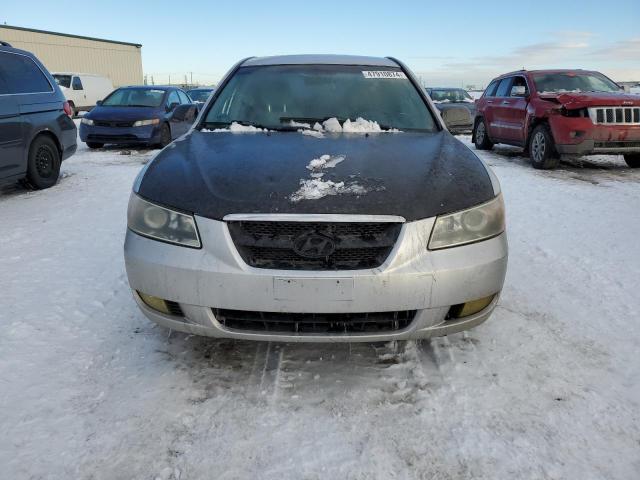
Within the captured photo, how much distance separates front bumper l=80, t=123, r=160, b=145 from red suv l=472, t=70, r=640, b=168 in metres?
7.18

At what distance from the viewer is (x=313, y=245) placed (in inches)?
80.1

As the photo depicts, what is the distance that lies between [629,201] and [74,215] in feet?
20.8

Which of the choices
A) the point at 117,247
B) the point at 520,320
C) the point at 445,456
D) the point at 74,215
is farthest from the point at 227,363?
the point at 74,215

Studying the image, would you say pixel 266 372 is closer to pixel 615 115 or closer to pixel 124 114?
pixel 615 115

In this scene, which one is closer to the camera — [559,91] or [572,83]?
[559,91]

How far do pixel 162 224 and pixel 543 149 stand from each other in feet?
25.2

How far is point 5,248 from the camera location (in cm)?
430

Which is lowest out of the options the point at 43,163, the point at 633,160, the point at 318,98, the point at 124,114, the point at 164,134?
the point at 633,160

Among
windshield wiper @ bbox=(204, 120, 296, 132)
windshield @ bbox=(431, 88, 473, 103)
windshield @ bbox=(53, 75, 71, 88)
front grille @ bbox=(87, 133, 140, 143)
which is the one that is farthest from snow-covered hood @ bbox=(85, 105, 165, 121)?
windshield @ bbox=(53, 75, 71, 88)

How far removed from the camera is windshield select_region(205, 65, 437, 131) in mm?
3355

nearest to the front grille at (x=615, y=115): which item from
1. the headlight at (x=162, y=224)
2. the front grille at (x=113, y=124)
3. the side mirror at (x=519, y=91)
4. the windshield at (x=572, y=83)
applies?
the windshield at (x=572, y=83)

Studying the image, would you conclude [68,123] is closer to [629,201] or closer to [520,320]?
[520,320]

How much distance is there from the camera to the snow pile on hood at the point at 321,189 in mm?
2166

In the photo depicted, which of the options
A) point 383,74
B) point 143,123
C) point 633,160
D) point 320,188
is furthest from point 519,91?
point 320,188
